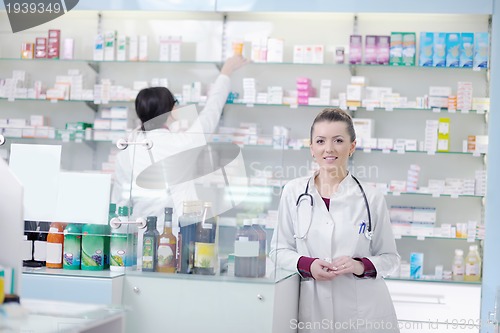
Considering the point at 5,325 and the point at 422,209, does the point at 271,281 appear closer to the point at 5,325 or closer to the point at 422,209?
the point at 5,325

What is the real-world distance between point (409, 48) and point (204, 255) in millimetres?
3300

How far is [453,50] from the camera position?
18.0 ft

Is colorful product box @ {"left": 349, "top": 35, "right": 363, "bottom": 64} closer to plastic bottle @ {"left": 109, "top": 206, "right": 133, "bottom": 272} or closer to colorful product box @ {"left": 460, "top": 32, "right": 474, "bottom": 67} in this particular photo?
colorful product box @ {"left": 460, "top": 32, "right": 474, "bottom": 67}

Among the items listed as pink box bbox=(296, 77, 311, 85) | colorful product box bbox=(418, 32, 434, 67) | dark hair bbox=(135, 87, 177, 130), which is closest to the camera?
dark hair bbox=(135, 87, 177, 130)

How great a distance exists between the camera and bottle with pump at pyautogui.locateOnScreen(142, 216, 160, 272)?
289 centimetres

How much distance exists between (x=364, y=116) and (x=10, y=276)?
415 cm

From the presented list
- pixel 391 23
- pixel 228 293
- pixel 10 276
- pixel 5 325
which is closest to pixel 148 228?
pixel 228 293

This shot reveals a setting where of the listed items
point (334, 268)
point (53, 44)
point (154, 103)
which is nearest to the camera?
point (334, 268)

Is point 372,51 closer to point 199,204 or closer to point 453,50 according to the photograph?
point 453,50

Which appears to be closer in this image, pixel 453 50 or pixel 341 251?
pixel 341 251

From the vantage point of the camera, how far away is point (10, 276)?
6.60 ft

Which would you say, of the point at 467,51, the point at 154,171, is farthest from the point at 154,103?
the point at 467,51

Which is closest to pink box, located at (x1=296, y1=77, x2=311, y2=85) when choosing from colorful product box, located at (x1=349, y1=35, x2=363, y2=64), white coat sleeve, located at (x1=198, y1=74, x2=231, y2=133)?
colorful product box, located at (x1=349, y1=35, x2=363, y2=64)

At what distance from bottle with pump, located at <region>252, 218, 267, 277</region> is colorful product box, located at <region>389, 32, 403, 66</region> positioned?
3.05 metres
